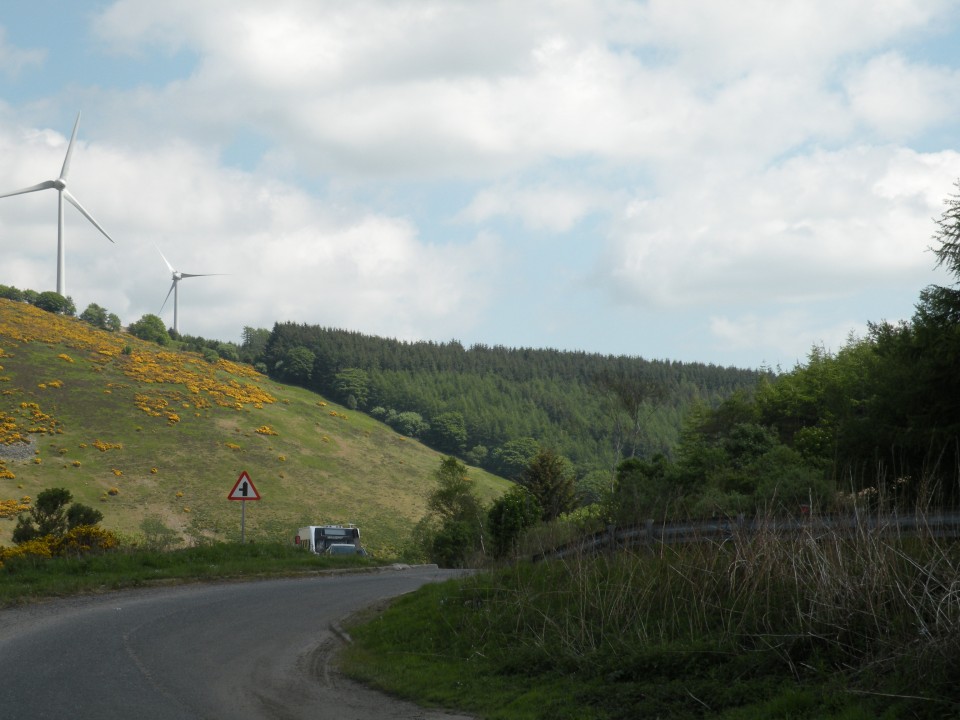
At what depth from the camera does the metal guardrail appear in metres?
9.81

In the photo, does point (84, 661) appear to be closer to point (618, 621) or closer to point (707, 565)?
point (618, 621)

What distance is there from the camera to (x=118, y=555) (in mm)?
25906

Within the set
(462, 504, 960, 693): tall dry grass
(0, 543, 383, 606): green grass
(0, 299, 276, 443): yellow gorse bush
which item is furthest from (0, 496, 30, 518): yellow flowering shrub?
(462, 504, 960, 693): tall dry grass

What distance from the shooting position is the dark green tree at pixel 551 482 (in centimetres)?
8550

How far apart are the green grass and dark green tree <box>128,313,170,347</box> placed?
436ft

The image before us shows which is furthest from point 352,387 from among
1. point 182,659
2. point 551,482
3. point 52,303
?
point 182,659

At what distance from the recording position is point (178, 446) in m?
96.3

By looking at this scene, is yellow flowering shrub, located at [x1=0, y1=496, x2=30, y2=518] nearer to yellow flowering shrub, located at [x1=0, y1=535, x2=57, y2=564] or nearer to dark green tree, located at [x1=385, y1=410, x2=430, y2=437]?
yellow flowering shrub, located at [x1=0, y1=535, x2=57, y2=564]

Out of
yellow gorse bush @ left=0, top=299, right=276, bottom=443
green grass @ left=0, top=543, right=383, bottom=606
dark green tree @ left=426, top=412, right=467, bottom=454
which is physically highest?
yellow gorse bush @ left=0, top=299, right=276, bottom=443

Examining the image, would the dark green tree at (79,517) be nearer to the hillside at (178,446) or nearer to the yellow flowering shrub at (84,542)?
the yellow flowering shrub at (84,542)

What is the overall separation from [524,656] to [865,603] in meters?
4.45

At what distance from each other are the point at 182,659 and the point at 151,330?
524 feet

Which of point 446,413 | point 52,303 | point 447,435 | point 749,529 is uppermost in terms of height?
point 52,303

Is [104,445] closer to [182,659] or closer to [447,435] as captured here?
[447,435]
